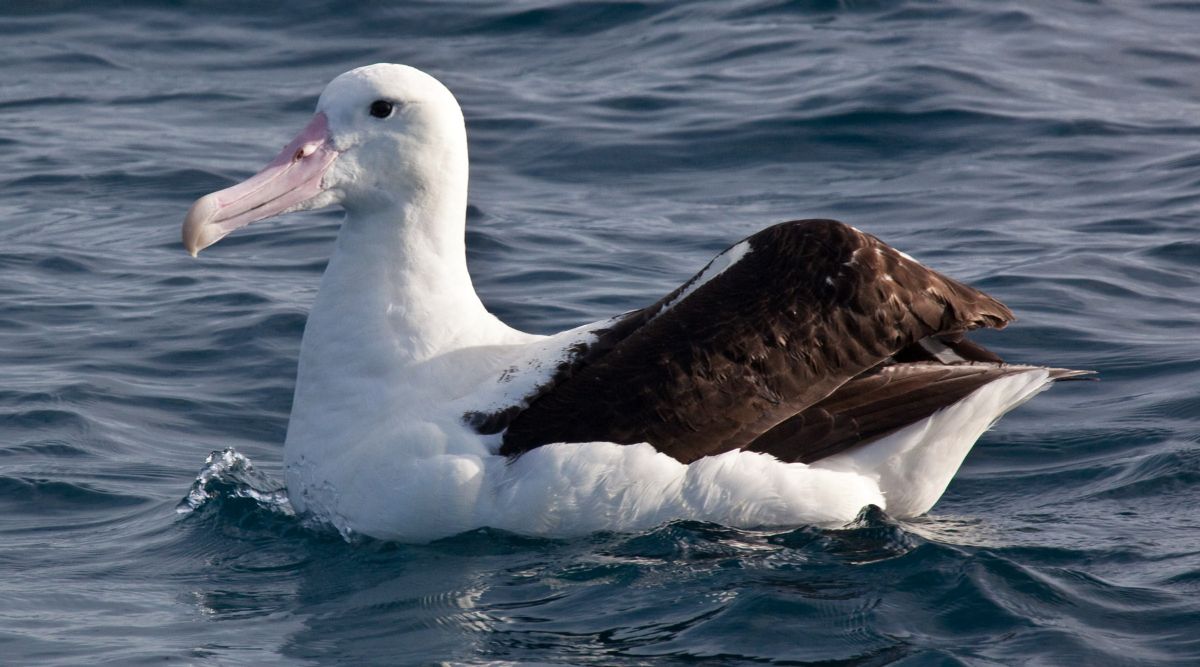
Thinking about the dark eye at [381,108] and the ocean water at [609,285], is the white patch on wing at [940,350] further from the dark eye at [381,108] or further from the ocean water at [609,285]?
the dark eye at [381,108]

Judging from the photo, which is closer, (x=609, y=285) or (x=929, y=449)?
(x=929, y=449)

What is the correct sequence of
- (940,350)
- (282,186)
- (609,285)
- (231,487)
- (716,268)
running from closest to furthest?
(282,186), (716,268), (940,350), (231,487), (609,285)

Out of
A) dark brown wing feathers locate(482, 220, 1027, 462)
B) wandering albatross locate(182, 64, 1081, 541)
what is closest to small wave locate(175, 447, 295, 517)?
wandering albatross locate(182, 64, 1081, 541)

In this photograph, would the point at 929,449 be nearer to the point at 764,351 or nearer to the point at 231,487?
the point at 764,351

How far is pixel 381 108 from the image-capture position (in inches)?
→ 280

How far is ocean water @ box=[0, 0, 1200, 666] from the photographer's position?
20.5 feet

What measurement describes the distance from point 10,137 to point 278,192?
7755 millimetres

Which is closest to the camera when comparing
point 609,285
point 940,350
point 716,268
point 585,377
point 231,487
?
point 585,377

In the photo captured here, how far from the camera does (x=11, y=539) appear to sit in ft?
24.3

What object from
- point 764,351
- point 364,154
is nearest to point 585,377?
point 764,351

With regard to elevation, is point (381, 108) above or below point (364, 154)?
above

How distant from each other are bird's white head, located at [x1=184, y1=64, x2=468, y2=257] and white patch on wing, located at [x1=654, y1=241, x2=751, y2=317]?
1.07 m

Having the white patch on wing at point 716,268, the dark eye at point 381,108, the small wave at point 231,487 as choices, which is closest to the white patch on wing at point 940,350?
the white patch on wing at point 716,268

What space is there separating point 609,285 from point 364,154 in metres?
4.19
